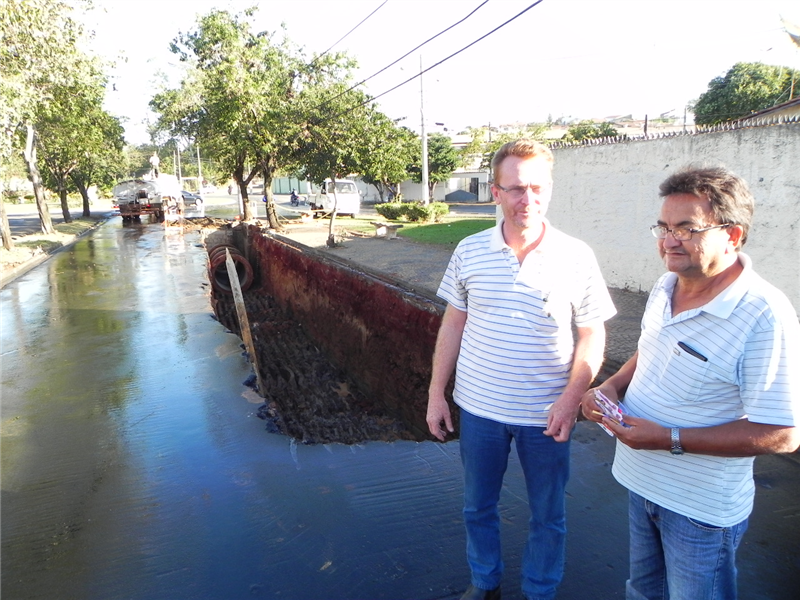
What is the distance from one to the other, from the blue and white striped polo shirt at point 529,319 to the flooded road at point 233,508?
3.03 ft

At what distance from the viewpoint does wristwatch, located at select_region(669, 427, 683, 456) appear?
1.67 metres

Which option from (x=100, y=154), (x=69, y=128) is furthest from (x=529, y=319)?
(x=100, y=154)

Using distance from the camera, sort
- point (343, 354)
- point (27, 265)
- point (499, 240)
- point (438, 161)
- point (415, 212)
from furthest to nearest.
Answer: point (438, 161) < point (415, 212) < point (27, 265) < point (343, 354) < point (499, 240)

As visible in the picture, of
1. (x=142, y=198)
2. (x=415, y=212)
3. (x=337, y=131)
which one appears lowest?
(x=415, y=212)

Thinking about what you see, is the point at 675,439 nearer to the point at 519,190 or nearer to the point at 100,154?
the point at 519,190

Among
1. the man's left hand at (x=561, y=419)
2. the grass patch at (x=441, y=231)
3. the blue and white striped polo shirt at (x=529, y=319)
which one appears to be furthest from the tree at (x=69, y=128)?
the man's left hand at (x=561, y=419)

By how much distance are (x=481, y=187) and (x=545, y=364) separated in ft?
159

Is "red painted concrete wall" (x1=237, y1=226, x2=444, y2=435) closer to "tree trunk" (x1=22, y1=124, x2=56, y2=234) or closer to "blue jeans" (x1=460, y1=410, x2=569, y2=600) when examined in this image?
"blue jeans" (x1=460, y1=410, x2=569, y2=600)

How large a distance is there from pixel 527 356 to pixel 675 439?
0.64 m

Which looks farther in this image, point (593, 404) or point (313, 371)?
point (313, 371)

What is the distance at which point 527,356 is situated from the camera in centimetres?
222

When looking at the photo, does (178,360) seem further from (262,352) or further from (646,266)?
(646,266)

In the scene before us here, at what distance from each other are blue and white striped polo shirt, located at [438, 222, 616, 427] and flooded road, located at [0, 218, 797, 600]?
0.92 metres

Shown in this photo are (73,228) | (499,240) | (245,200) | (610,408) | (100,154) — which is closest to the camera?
(610,408)
